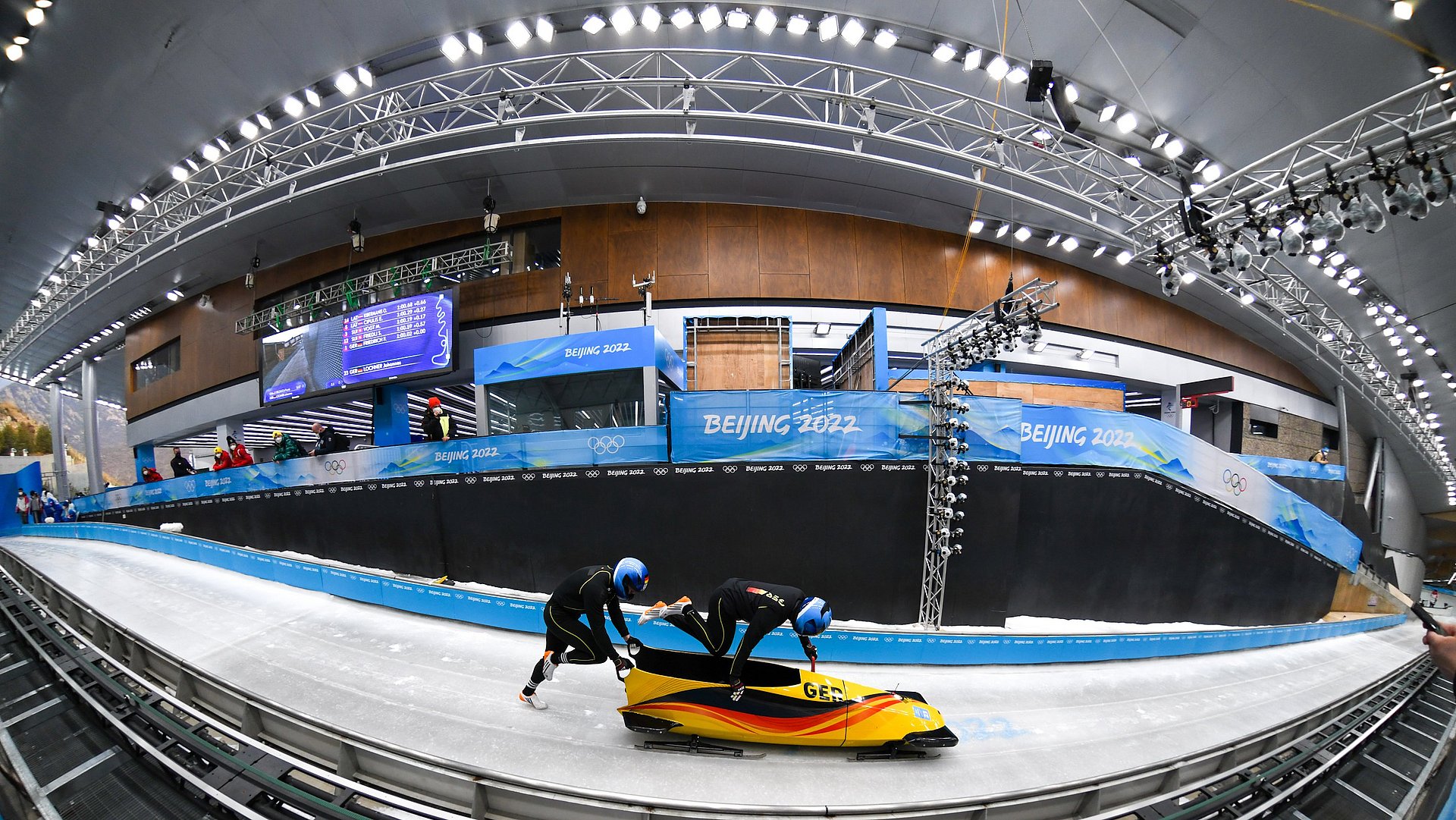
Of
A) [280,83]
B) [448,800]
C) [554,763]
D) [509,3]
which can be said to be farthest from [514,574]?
[280,83]

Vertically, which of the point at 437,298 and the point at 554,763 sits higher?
the point at 437,298

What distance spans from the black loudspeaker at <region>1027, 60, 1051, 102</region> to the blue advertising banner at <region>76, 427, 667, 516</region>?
23.5ft

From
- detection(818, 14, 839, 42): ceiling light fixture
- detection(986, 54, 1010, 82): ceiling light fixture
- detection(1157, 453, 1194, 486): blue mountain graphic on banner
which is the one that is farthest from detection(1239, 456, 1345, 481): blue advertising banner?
detection(818, 14, 839, 42): ceiling light fixture

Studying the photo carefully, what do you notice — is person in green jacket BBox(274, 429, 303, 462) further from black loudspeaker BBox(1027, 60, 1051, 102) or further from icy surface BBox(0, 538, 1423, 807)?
black loudspeaker BBox(1027, 60, 1051, 102)

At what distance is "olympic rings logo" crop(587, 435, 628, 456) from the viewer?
24.7ft

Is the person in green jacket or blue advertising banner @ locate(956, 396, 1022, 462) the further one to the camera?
the person in green jacket

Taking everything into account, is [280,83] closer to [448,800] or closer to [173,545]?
[173,545]

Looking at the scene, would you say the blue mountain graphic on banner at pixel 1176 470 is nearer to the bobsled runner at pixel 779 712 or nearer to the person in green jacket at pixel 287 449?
the bobsled runner at pixel 779 712

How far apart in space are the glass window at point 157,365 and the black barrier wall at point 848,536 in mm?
15494

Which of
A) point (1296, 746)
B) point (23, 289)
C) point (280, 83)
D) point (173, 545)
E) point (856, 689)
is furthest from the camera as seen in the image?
point (23, 289)

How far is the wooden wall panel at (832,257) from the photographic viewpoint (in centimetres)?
1230

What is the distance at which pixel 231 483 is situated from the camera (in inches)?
436

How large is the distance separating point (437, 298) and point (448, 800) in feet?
35.0

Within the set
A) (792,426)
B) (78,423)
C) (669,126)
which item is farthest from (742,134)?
(78,423)
